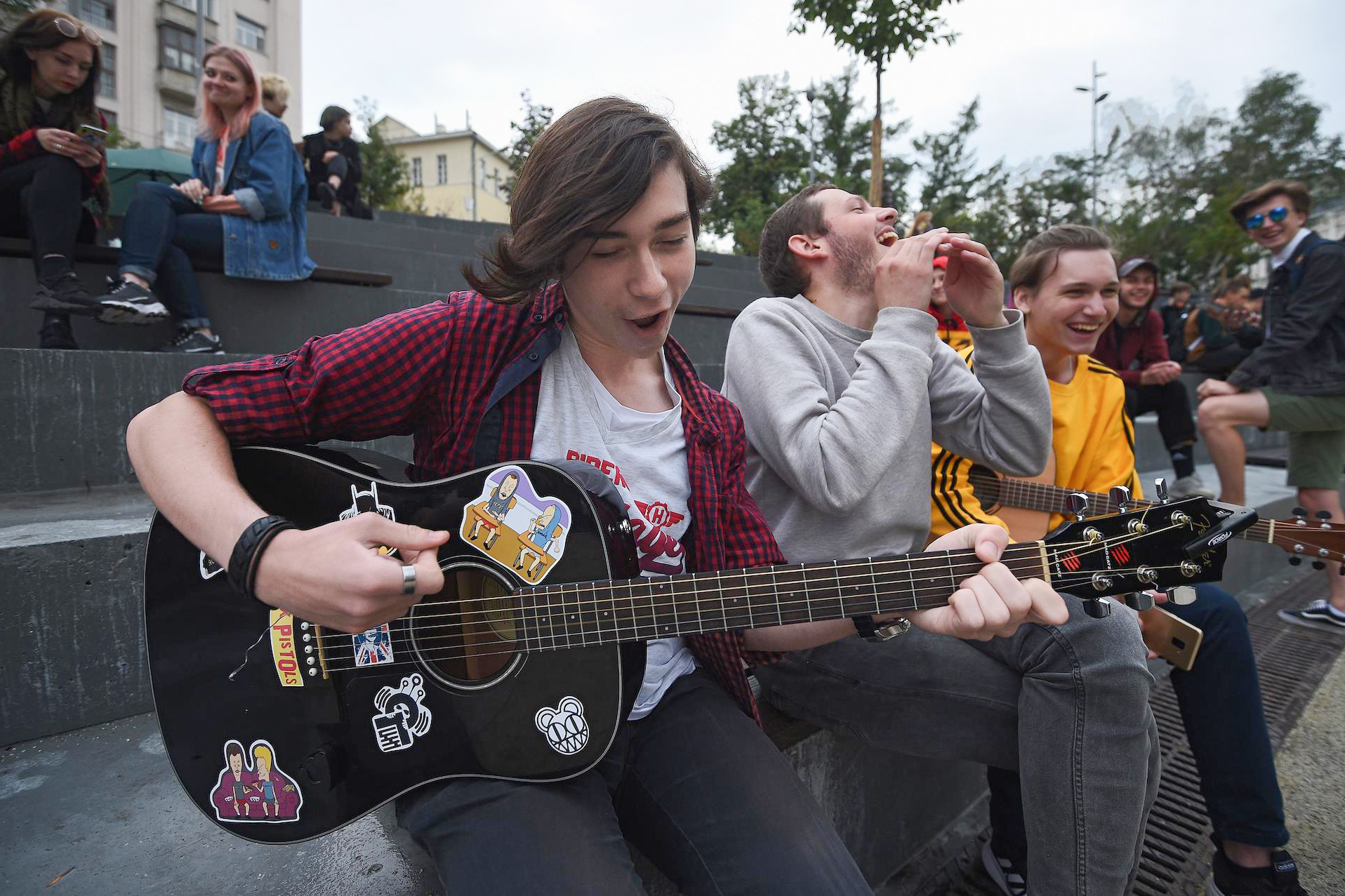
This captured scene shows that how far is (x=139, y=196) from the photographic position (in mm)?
3426

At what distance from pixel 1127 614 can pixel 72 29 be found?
4.69 metres

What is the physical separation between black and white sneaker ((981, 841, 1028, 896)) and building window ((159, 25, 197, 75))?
1649 inches

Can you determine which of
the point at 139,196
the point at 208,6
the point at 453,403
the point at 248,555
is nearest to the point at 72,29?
the point at 139,196

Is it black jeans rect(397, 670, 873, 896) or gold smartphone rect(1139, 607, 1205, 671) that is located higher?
gold smartphone rect(1139, 607, 1205, 671)

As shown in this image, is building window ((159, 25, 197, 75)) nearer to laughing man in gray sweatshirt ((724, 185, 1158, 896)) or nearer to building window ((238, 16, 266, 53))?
building window ((238, 16, 266, 53))

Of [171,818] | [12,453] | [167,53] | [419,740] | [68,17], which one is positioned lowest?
[171,818]

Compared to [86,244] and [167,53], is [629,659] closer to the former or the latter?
[86,244]

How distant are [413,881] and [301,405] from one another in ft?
2.97

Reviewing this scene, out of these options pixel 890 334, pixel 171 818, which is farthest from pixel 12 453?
pixel 890 334

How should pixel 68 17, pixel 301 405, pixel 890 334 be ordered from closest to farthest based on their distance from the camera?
pixel 301 405
pixel 890 334
pixel 68 17

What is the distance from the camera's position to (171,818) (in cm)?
158

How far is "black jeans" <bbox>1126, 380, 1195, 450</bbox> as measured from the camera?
5.66 m

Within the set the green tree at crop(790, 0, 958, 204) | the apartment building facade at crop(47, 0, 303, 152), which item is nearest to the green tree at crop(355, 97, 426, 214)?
→ the green tree at crop(790, 0, 958, 204)

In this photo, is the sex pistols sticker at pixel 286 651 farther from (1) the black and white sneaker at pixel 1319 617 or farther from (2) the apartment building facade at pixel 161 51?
(2) the apartment building facade at pixel 161 51
